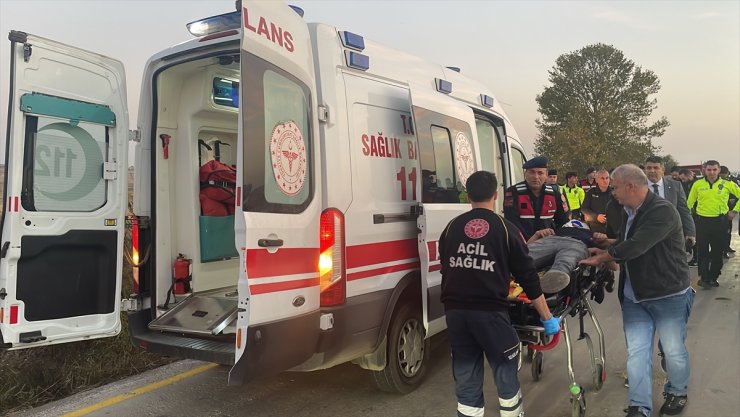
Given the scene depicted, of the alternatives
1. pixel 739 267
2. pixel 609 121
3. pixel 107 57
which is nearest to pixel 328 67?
pixel 107 57

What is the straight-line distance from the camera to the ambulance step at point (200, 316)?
382 cm

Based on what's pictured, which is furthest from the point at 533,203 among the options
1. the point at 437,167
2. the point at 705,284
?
the point at 705,284

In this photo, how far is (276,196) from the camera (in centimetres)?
302

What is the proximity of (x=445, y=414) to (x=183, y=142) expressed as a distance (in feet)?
10.1

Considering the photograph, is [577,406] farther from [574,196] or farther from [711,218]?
[574,196]

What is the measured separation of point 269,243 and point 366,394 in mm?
1834

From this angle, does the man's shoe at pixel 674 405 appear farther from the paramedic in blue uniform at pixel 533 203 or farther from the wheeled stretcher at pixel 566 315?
the paramedic in blue uniform at pixel 533 203

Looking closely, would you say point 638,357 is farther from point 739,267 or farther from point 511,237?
point 739,267

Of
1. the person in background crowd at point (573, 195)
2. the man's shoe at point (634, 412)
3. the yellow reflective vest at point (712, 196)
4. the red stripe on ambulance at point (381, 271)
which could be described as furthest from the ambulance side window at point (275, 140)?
the person in background crowd at point (573, 195)

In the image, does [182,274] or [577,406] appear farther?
[182,274]

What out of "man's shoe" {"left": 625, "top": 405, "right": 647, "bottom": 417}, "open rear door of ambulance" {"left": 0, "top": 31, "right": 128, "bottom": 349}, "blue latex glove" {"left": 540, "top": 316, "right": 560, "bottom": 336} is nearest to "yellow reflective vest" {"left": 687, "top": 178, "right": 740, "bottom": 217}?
"man's shoe" {"left": 625, "top": 405, "right": 647, "bottom": 417}

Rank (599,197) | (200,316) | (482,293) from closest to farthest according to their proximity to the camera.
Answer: (482,293) → (200,316) → (599,197)

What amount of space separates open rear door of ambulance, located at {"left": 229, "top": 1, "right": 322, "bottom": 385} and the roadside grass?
1745 millimetres

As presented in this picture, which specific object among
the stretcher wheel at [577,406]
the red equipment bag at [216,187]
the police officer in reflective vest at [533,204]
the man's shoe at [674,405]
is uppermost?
the red equipment bag at [216,187]
